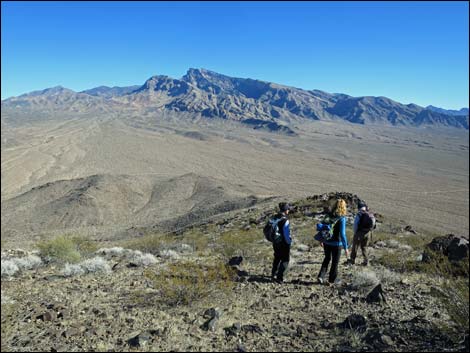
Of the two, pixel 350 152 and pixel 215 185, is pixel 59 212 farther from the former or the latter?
pixel 350 152

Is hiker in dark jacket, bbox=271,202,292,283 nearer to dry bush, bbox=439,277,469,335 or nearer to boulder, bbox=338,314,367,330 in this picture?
boulder, bbox=338,314,367,330

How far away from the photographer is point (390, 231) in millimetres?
17938

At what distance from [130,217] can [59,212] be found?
6.42 meters

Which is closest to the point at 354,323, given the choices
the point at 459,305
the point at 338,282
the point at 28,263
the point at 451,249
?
the point at 459,305

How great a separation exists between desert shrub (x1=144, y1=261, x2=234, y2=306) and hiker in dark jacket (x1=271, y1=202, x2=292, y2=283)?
0.95 m

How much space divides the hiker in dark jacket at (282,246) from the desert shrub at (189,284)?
3.11ft

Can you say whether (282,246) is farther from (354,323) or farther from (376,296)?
(354,323)

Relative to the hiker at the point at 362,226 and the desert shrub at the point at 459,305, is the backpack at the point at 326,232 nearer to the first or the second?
the hiker at the point at 362,226

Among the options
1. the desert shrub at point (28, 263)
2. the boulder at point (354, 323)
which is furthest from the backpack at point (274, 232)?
the desert shrub at point (28, 263)

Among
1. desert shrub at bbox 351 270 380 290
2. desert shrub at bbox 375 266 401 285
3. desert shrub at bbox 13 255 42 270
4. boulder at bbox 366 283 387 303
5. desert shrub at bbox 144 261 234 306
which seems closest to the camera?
boulder at bbox 366 283 387 303

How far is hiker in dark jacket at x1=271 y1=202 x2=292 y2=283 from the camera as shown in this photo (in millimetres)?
7617

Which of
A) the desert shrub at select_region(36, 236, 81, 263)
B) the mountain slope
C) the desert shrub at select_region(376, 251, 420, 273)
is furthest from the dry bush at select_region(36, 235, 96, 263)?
the mountain slope

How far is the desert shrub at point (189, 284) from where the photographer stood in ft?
22.4

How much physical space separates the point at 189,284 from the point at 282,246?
6.37ft
